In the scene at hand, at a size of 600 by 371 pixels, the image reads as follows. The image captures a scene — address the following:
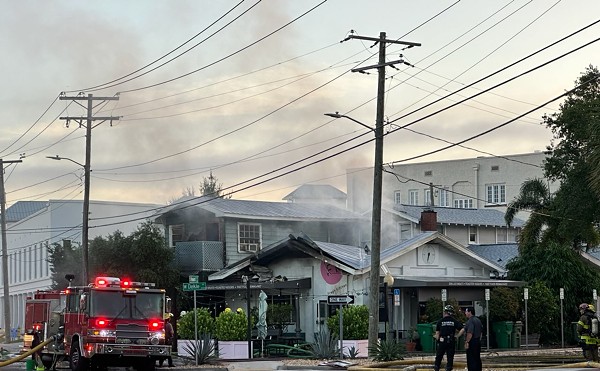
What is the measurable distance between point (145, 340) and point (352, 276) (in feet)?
48.4

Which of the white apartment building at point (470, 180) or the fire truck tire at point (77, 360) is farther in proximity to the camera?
the white apartment building at point (470, 180)

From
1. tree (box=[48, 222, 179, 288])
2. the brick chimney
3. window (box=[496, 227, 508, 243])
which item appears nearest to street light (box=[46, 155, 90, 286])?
tree (box=[48, 222, 179, 288])

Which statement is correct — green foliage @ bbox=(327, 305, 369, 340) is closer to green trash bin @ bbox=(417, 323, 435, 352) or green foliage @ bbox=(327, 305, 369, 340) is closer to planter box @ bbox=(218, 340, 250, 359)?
planter box @ bbox=(218, 340, 250, 359)

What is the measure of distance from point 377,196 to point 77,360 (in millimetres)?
10322

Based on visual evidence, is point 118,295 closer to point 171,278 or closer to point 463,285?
A: point 463,285

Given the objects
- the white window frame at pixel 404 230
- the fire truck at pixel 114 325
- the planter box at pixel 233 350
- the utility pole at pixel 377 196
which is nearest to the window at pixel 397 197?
the white window frame at pixel 404 230

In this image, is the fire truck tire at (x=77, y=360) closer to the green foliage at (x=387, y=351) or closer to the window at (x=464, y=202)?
the green foliage at (x=387, y=351)

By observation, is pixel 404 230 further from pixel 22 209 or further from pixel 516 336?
pixel 22 209

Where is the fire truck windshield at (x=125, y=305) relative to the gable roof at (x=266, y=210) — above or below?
below

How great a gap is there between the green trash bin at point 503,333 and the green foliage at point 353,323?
8860 mm

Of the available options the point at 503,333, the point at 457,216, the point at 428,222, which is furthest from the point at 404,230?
the point at 503,333

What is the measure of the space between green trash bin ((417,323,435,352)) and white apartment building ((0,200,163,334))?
32463 millimetres

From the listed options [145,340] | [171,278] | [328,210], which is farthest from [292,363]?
[328,210]

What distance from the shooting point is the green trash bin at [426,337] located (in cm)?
4000
